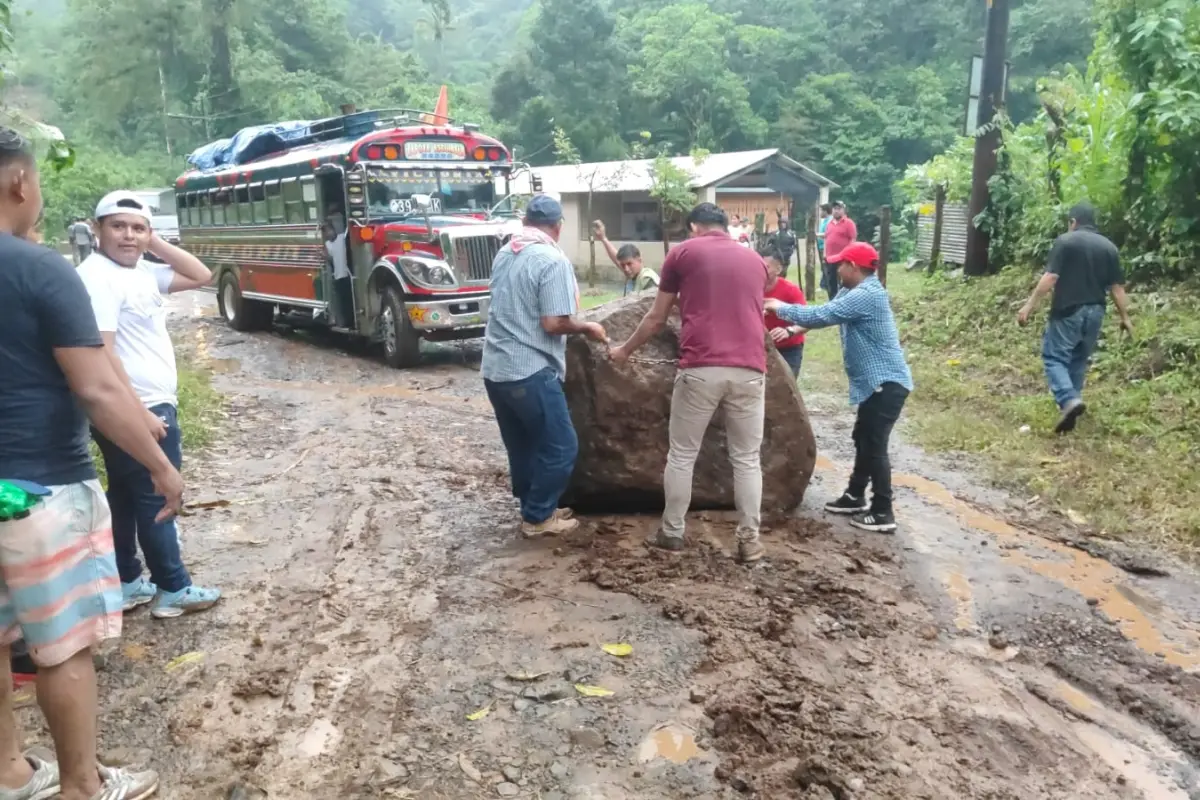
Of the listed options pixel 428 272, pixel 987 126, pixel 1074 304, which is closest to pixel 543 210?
pixel 1074 304

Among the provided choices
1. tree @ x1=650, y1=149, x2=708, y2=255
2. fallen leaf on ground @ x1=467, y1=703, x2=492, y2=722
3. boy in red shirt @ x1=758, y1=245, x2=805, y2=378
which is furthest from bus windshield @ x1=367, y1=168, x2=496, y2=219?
tree @ x1=650, y1=149, x2=708, y2=255

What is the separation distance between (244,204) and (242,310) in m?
1.69

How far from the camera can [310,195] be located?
39.4 ft

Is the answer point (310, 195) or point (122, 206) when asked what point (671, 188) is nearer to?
point (310, 195)

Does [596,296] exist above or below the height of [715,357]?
below

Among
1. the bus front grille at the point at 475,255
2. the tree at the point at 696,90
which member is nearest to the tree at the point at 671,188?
the bus front grille at the point at 475,255

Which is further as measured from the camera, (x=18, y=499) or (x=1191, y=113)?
(x=1191, y=113)

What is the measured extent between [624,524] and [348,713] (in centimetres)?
226

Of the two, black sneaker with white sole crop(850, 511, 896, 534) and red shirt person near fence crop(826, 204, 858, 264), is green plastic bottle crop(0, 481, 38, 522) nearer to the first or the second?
black sneaker with white sole crop(850, 511, 896, 534)

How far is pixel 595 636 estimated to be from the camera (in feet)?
13.0

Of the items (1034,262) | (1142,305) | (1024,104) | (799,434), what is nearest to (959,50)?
(1024,104)

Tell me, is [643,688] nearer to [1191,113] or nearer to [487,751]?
[487,751]

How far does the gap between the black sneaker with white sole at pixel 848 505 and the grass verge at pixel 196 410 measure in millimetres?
4522

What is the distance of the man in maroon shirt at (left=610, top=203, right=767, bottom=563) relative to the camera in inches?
183
